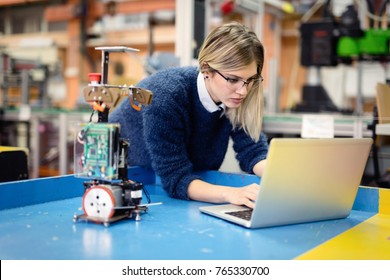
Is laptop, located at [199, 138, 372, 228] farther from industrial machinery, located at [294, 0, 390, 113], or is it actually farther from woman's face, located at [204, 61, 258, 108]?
industrial machinery, located at [294, 0, 390, 113]

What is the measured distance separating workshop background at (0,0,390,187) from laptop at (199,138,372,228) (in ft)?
1.86

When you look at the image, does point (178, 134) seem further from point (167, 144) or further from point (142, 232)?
point (142, 232)

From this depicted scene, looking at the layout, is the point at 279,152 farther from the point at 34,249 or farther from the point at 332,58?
the point at 332,58

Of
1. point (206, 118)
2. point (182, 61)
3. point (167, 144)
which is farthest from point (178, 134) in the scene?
point (182, 61)

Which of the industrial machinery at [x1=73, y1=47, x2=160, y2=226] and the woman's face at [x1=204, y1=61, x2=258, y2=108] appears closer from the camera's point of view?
the industrial machinery at [x1=73, y1=47, x2=160, y2=226]

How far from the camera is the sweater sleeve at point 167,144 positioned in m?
1.31

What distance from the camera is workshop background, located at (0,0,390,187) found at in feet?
8.50

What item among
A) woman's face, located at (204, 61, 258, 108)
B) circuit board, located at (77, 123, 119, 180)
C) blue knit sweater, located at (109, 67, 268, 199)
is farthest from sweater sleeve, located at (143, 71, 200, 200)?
circuit board, located at (77, 123, 119, 180)

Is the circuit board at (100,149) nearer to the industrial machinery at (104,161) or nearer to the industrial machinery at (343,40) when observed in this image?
the industrial machinery at (104,161)

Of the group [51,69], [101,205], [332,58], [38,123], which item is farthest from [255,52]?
[51,69]

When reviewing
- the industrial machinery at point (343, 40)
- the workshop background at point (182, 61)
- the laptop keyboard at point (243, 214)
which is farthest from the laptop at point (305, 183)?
the industrial machinery at point (343, 40)

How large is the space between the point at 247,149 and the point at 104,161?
72cm
